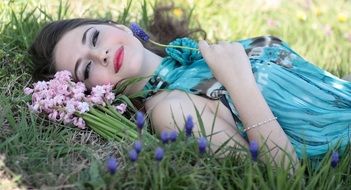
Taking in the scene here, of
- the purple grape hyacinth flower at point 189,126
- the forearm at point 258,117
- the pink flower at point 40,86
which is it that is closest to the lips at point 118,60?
the pink flower at point 40,86

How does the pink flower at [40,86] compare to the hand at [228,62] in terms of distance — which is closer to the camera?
the hand at [228,62]

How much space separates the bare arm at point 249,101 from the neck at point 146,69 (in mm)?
303

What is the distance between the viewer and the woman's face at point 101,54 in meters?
2.90

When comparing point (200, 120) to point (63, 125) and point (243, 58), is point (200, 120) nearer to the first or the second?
point (243, 58)

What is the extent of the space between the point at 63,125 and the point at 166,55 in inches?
28.2

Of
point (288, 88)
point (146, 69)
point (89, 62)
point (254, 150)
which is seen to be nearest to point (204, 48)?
point (146, 69)

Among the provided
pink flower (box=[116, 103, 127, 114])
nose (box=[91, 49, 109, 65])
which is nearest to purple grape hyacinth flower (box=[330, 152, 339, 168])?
pink flower (box=[116, 103, 127, 114])

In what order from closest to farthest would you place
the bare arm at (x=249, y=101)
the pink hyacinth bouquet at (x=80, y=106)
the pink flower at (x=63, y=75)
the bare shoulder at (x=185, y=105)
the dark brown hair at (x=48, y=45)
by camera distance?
the bare arm at (x=249, y=101), the bare shoulder at (x=185, y=105), the pink hyacinth bouquet at (x=80, y=106), the pink flower at (x=63, y=75), the dark brown hair at (x=48, y=45)

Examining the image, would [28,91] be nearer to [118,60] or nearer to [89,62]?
[89,62]

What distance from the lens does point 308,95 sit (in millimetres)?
2900

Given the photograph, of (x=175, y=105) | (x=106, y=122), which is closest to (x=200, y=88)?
(x=175, y=105)

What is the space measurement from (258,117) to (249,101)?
3.0 inches

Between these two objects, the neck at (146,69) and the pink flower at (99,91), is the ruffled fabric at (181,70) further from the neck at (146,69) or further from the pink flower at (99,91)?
the pink flower at (99,91)

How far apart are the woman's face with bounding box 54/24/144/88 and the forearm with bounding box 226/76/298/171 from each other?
50 cm
